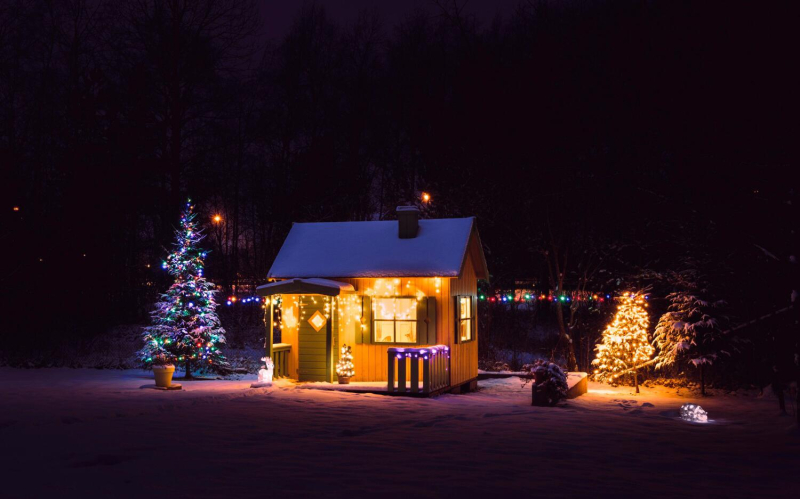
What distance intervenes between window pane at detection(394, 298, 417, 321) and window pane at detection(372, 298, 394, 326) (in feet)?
0.42

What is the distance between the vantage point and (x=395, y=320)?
15414 mm

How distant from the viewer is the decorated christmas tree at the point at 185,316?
1633 centimetres

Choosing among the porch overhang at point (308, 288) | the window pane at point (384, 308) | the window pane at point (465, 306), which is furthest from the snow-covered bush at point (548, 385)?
the porch overhang at point (308, 288)

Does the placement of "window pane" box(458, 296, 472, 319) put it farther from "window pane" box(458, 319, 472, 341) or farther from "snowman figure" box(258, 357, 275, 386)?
"snowman figure" box(258, 357, 275, 386)

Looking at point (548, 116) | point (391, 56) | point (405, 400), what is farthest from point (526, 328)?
point (405, 400)

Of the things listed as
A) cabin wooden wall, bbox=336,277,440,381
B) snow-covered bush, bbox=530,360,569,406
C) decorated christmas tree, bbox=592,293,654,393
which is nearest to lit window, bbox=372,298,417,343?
cabin wooden wall, bbox=336,277,440,381

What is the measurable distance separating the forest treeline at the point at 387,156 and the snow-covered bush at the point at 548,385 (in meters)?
4.05

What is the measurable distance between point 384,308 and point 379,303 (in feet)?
0.89

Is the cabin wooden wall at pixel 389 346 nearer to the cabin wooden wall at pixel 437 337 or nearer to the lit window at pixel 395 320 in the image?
the cabin wooden wall at pixel 437 337

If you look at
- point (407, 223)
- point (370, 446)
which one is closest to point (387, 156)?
point (407, 223)

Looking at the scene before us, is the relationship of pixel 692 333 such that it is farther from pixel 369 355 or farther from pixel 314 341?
pixel 314 341

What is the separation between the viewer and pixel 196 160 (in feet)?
81.0

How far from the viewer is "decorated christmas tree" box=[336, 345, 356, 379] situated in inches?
596

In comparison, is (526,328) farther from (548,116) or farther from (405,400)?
(405,400)
